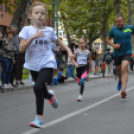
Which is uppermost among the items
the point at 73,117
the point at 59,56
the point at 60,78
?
the point at 59,56

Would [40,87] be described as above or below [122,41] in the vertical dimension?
below

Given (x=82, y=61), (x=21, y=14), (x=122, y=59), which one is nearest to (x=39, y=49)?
(x=82, y=61)

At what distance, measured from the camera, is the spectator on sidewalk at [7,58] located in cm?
1055

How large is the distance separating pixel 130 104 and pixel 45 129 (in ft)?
11.2

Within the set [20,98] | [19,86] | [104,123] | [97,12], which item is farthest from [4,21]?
[104,123]

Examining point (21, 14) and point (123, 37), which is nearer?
point (123, 37)

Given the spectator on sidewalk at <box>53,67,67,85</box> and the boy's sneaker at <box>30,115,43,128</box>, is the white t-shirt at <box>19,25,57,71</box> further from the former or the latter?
the spectator on sidewalk at <box>53,67,67,85</box>

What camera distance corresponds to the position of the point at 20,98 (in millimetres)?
9695

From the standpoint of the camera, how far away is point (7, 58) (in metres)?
10.6

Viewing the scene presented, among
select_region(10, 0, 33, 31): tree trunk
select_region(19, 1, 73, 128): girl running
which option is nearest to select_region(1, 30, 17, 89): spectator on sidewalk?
select_region(19, 1, 73, 128): girl running

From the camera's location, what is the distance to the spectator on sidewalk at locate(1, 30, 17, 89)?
415 inches

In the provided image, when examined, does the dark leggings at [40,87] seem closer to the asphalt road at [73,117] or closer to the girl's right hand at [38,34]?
the asphalt road at [73,117]

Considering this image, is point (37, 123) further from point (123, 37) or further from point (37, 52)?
point (123, 37)

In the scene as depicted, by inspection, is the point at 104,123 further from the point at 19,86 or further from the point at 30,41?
the point at 19,86
